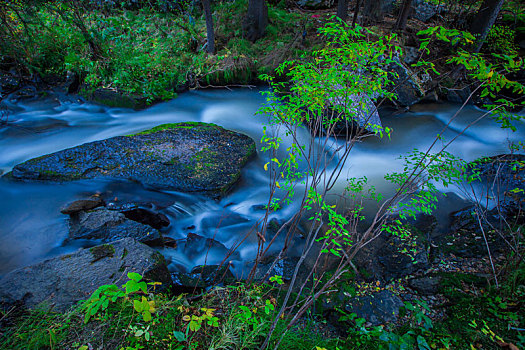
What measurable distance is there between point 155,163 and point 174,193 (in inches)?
31.0

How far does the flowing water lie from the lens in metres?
4.50

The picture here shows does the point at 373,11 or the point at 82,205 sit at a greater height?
the point at 373,11

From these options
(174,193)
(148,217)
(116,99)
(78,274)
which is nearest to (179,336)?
(78,274)

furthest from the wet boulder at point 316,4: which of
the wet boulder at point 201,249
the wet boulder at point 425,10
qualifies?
the wet boulder at point 201,249

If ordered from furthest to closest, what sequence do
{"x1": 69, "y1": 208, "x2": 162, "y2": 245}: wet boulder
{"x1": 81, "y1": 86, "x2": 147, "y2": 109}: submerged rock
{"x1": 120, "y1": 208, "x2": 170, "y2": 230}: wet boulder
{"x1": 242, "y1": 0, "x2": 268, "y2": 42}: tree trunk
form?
1. {"x1": 242, "y1": 0, "x2": 268, "y2": 42}: tree trunk
2. {"x1": 81, "y1": 86, "x2": 147, "y2": 109}: submerged rock
3. {"x1": 120, "y1": 208, "x2": 170, "y2": 230}: wet boulder
4. {"x1": 69, "y1": 208, "x2": 162, "y2": 245}: wet boulder

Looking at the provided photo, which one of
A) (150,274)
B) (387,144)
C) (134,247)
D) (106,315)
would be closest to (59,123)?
(134,247)

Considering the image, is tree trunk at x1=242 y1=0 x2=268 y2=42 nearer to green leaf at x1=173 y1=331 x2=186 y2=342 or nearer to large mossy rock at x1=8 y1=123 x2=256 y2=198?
large mossy rock at x1=8 y1=123 x2=256 y2=198

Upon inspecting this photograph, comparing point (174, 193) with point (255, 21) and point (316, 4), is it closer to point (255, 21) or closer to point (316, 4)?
point (255, 21)

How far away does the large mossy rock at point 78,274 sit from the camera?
2783mm

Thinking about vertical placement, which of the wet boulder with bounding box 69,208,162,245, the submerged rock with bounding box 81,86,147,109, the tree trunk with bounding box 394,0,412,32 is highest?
the tree trunk with bounding box 394,0,412,32

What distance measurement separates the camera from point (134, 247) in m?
3.47

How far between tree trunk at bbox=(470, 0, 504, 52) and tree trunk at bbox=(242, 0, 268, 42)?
23.1 ft

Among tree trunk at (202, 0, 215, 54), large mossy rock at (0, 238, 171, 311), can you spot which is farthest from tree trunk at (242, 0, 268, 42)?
large mossy rock at (0, 238, 171, 311)

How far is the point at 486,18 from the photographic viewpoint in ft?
27.3
